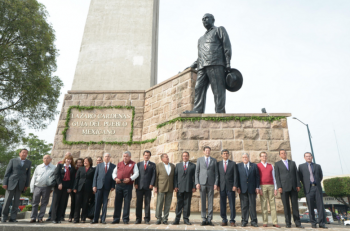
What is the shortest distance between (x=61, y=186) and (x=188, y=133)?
11.1 ft

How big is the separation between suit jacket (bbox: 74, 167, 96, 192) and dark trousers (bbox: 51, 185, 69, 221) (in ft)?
1.21

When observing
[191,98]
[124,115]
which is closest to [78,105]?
[124,115]

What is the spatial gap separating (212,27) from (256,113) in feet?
10.00

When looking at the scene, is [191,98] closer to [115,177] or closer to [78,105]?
[115,177]

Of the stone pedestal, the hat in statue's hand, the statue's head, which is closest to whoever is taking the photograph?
the stone pedestal

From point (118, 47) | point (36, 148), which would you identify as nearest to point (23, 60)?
point (118, 47)

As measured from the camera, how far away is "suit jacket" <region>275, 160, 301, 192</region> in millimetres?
5426

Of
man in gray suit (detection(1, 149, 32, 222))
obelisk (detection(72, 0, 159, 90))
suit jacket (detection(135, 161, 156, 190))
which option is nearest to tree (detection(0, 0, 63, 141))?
obelisk (detection(72, 0, 159, 90))

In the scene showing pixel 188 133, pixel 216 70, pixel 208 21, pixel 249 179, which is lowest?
pixel 249 179

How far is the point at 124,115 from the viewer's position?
9773 mm

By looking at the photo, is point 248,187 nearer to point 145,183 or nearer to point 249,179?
point 249,179

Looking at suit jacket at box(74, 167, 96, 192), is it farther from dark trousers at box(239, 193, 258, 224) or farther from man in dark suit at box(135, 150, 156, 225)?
dark trousers at box(239, 193, 258, 224)

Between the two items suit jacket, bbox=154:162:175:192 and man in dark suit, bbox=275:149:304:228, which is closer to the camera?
man in dark suit, bbox=275:149:304:228

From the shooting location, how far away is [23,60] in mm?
12016
